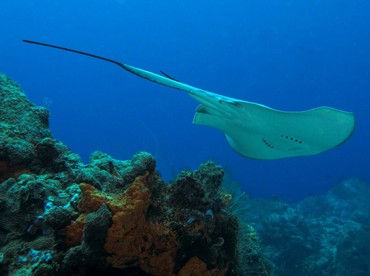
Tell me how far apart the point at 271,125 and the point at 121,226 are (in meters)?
2.85

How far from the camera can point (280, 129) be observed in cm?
457

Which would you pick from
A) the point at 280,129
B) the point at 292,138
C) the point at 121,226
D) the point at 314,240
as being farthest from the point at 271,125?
the point at 314,240

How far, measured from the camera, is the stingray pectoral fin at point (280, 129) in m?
4.12

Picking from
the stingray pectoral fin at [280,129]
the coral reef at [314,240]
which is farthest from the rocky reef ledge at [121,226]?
the coral reef at [314,240]

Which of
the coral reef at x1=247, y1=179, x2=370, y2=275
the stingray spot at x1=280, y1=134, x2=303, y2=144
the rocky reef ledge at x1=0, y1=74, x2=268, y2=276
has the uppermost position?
the coral reef at x1=247, y1=179, x2=370, y2=275

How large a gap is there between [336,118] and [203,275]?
2.62m

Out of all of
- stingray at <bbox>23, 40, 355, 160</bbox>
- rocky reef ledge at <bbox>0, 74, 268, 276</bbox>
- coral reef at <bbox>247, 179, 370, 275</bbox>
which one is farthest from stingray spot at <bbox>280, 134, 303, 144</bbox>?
coral reef at <bbox>247, 179, 370, 275</bbox>

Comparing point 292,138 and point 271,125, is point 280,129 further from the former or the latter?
point 292,138

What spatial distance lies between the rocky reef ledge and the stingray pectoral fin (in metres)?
1.41

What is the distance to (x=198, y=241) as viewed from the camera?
2.69m

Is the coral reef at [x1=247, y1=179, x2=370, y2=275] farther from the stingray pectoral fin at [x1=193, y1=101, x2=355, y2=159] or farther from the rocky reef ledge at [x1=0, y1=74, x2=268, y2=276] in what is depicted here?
the rocky reef ledge at [x1=0, y1=74, x2=268, y2=276]

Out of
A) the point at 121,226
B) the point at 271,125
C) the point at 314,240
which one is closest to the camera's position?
the point at 121,226

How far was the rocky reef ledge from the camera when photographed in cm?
245

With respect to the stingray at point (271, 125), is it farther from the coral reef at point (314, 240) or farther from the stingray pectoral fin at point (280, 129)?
the coral reef at point (314, 240)
